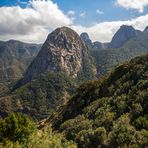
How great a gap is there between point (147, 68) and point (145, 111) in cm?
1665

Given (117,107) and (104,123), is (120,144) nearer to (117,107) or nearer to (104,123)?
(104,123)

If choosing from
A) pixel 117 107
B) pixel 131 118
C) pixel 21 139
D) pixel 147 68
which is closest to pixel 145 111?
pixel 131 118

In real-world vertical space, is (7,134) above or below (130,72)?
below

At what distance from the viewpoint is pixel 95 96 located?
Result: 8856cm

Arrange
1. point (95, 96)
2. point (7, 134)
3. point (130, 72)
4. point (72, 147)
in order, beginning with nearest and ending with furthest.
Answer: point (72, 147) → point (7, 134) → point (130, 72) → point (95, 96)

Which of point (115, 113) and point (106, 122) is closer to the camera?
point (106, 122)

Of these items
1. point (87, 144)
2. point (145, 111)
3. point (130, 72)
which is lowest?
point (87, 144)

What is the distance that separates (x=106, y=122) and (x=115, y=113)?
3399 millimetres

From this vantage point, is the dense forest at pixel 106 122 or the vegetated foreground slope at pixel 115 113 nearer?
the dense forest at pixel 106 122

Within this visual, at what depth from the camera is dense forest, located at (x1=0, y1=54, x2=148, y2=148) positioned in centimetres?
5672

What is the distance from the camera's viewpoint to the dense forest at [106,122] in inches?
2233

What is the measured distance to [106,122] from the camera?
65.9m

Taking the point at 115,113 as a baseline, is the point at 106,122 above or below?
below

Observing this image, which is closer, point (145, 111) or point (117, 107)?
point (145, 111)
